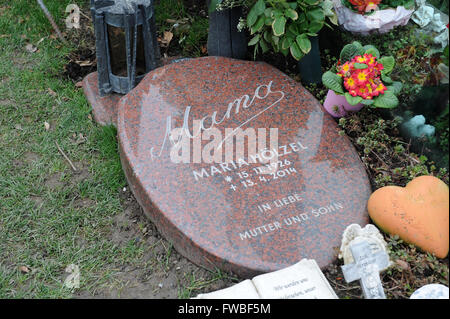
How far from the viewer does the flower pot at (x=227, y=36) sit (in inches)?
143

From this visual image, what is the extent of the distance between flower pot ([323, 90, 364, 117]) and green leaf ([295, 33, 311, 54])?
1.06 ft

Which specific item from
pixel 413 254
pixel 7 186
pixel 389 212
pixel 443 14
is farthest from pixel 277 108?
pixel 7 186

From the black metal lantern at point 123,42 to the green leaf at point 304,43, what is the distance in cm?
106

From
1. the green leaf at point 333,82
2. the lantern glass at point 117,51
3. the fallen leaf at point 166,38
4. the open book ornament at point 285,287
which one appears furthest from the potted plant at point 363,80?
the fallen leaf at point 166,38

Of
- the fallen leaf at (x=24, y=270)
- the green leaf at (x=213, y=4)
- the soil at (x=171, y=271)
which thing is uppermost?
the green leaf at (x=213, y=4)

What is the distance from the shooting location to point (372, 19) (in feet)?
11.4

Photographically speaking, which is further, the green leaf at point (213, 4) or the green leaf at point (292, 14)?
the green leaf at point (213, 4)

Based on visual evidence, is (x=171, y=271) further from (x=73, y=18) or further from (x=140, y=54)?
(x=73, y=18)

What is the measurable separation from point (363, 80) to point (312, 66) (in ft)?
2.25

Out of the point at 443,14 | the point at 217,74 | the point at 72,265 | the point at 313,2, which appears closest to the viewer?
the point at 72,265

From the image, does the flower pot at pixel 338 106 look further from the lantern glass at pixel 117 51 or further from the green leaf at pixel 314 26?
the lantern glass at pixel 117 51

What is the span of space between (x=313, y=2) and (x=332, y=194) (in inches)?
50.2

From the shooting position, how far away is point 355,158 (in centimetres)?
308

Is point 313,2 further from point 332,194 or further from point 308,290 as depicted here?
point 308,290
